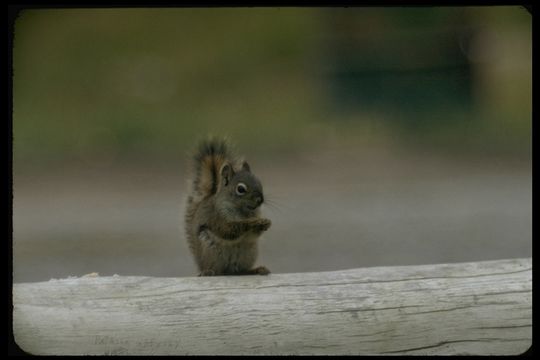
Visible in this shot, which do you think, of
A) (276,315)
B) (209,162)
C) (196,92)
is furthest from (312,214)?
(276,315)

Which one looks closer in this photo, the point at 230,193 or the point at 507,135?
the point at 230,193

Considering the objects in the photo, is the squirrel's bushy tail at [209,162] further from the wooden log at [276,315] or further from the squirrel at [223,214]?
the wooden log at [276,315]

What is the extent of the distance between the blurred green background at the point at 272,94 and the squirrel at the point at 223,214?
4.10 metres

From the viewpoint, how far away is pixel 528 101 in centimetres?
776

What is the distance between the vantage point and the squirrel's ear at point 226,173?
250cm

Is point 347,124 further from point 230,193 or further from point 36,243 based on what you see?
point 230,193

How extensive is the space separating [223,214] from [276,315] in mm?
522

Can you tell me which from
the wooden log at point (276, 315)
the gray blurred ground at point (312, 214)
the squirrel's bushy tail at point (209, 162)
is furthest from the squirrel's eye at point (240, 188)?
the gray blurred ground at point (312, 214)

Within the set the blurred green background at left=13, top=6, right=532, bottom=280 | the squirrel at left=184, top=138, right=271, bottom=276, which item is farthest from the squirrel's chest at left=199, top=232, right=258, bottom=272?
the blurred green background at left=13, top=6, right=532, bottom=280

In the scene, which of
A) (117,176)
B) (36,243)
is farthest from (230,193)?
(117,176)

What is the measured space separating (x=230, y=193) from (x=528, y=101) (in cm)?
595

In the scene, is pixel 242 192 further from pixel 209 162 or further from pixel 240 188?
pixel 209 162

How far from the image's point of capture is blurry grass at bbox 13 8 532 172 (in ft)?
23.8

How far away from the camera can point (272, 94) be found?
8.08 metres
